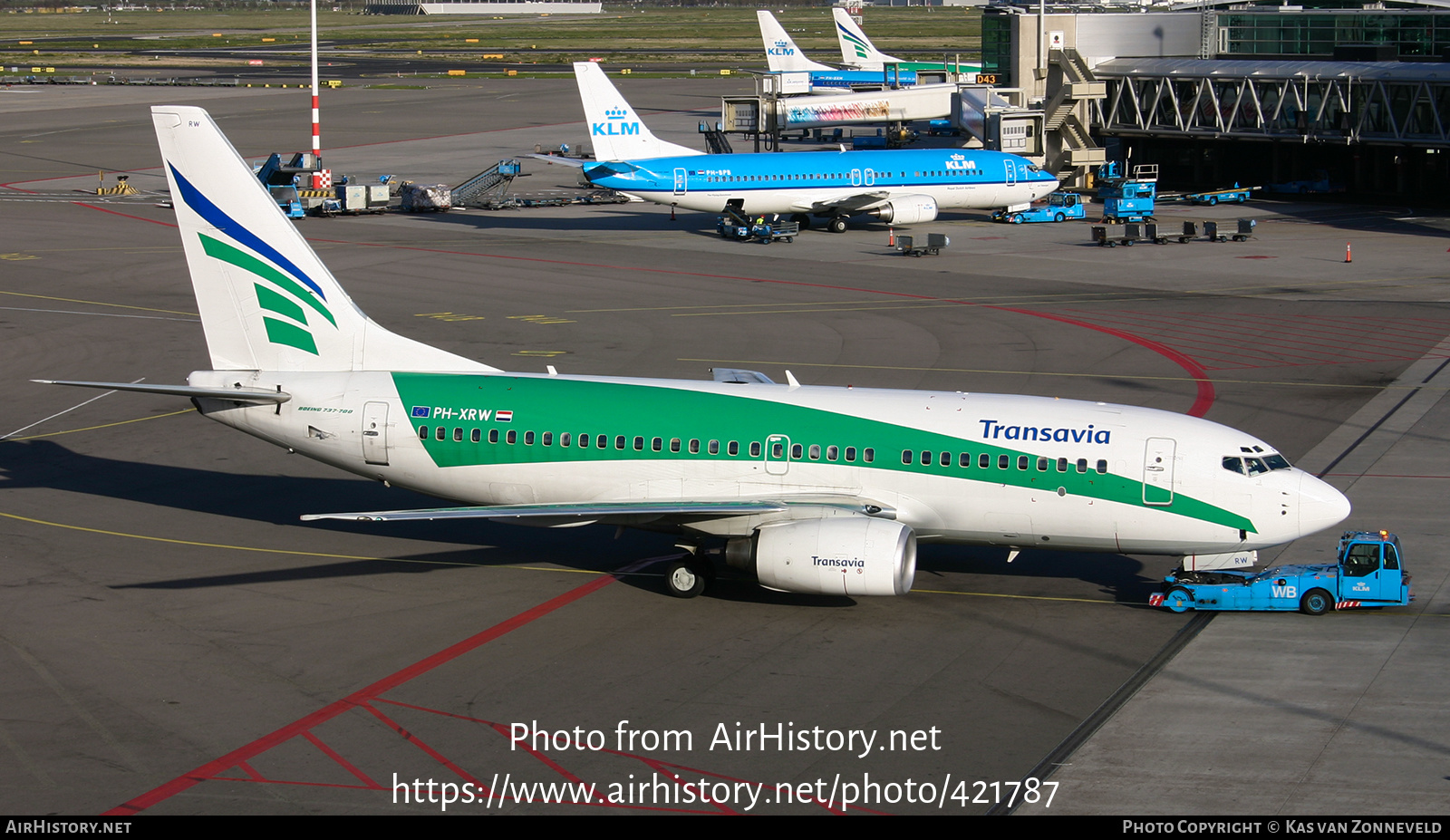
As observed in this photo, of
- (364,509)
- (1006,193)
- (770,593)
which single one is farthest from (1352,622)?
(1006,193)

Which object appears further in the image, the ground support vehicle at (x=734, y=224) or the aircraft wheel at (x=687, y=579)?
the ground support vehicle at (x=734, y=224)

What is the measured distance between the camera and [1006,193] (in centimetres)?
8344

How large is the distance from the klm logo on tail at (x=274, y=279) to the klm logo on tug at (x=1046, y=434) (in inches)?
598

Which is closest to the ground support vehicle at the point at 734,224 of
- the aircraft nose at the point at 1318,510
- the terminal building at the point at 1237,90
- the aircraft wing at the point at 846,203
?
the aircraft wing at the point at 846,203

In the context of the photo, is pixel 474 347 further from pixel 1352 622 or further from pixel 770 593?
pixel 1352 622

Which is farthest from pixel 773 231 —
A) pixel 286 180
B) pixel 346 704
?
pixel 346 704

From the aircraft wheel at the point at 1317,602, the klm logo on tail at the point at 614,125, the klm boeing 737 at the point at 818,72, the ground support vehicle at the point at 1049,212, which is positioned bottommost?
the aircraft wheel at the point at 1317,602

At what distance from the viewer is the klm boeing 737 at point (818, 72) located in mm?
138125

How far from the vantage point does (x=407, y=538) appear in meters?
33.4

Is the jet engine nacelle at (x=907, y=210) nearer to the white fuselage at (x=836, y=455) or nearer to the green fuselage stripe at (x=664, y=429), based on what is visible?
the white fuselage at (x=836, y=455)

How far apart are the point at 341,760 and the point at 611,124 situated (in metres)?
60.0

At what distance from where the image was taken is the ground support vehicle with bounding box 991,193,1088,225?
85.9 metres

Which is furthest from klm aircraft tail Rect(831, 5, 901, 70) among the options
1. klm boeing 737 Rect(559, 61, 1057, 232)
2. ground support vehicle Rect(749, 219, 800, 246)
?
ground support vehicle Rect(749, 219, 800, 246)

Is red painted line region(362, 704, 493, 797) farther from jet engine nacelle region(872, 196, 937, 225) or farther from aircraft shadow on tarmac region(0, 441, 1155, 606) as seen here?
jet engine nacelle region(872, 196, 937, 225)
